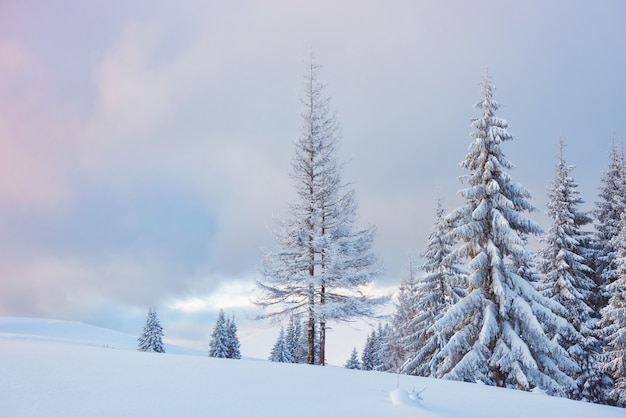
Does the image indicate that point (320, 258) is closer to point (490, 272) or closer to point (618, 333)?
point (490, 272)

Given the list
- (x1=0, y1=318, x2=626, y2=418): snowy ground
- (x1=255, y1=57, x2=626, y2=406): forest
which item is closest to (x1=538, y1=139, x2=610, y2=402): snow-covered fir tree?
(x1=255, y1=57, x2=626, y2=406): forest

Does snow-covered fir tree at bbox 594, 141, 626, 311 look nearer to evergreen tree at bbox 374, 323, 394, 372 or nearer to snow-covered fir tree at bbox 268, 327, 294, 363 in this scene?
evergreen tree at bbox 374, 323, 394, 372

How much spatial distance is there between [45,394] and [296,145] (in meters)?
15.7

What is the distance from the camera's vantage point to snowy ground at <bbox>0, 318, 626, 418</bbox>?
4.68 metres

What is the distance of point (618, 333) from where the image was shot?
17.6 meters

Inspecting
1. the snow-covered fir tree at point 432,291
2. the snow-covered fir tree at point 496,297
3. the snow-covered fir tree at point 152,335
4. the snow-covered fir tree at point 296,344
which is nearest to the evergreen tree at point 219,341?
the snow-covered fir tree at point 152,335

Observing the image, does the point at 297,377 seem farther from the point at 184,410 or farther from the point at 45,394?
the point at 45,394

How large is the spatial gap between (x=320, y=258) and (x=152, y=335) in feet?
94.1

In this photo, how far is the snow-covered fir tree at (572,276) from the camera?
65.8 feet

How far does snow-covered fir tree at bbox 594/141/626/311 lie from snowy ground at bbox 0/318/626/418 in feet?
52.3

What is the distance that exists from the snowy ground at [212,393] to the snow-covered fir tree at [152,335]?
3286 centimetres

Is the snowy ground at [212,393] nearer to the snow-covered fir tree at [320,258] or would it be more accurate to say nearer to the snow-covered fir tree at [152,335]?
the snow-covered fir tree at [320,258]

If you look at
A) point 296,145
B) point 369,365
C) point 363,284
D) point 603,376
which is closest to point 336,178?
point 296,145

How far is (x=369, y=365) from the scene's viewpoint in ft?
176
